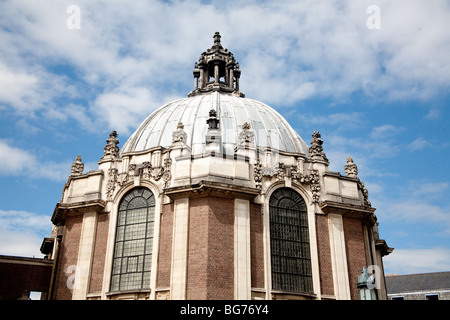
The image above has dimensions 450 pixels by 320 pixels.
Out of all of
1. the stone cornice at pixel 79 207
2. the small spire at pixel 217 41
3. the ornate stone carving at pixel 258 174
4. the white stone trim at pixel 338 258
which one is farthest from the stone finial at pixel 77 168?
the small spire at pixel 217 41

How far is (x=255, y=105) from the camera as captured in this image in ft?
131

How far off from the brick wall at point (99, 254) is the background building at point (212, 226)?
0.07 meters

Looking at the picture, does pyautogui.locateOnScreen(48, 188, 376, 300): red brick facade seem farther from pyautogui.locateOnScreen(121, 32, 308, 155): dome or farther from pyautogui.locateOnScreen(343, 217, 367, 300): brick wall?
pyautogui.locateOnScreen(121, 32, 308, 155): dome

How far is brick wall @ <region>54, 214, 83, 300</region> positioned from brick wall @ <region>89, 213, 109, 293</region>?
1.32 meters

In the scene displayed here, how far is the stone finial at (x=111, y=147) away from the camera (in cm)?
3259

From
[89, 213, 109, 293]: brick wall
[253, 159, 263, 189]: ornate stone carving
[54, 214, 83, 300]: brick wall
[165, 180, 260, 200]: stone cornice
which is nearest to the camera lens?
[165, 180, 260, 200]: stone cornice

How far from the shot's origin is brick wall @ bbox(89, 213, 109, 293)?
2839cm

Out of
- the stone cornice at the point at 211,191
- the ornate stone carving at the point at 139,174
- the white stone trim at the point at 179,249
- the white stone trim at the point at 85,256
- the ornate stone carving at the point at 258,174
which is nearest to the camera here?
the white stone trim at the point at 179,249

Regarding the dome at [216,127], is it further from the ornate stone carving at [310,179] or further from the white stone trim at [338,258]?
the white stone trim at [338,258]

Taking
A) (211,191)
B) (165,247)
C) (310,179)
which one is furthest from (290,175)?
(165,247)

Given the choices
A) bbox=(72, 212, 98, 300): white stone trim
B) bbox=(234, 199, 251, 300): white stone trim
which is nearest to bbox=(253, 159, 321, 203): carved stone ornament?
bbox=(234, 199, 251, 300): white stone trim

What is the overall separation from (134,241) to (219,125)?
1093 centimetres

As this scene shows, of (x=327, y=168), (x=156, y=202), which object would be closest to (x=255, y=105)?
(x=327, y=168)
